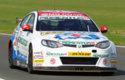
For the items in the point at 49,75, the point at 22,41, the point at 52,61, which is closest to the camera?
the point at 52,61

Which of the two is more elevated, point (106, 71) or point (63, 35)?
point (63, 35)

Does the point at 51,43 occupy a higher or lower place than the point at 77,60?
higher

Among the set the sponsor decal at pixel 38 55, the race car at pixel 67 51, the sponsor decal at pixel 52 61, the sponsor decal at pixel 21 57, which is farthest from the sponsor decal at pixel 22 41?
the sponsor decal at pixel 52 61

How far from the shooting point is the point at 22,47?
12688 mm

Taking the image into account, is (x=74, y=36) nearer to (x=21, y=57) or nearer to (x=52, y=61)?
(x=52, y=61)

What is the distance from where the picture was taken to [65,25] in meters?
12.7

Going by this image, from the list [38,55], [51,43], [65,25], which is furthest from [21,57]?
[51,43]

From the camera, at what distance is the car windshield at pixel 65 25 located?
41.1 feet

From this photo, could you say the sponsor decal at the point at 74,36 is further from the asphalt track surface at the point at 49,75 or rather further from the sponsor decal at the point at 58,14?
the sponsor decal at the point at 58,14

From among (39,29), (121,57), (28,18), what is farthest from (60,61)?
(121,57)

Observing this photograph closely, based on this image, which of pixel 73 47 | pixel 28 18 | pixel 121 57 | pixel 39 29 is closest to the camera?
pixel 73 47

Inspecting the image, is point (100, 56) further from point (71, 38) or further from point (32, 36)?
point (32, 36)

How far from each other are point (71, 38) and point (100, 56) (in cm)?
68

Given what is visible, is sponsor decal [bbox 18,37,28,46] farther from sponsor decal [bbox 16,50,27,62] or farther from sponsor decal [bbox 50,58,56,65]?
sponsor decal [bbox 50,58,56,65]
